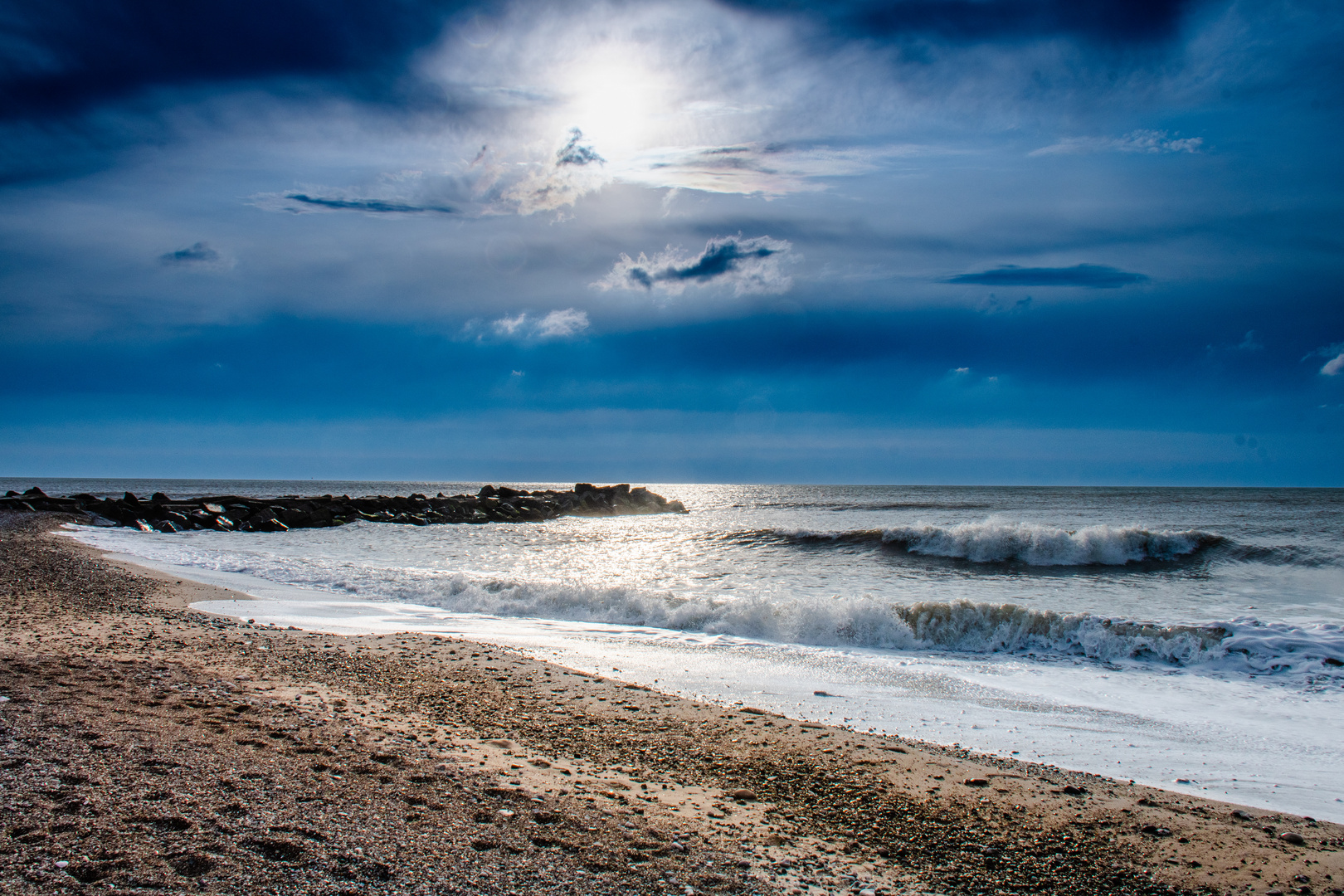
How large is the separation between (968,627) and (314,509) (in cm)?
3036

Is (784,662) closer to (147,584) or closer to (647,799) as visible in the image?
(647,799)

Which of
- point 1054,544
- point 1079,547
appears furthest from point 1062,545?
point 1079,547

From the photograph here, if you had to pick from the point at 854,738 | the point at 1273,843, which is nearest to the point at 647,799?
the point at 854,738

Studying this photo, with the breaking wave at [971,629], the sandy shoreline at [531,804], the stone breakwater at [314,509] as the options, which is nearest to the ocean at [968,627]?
the breaking wave at [971,629]

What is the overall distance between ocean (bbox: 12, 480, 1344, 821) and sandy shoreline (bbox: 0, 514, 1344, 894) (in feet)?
3.39

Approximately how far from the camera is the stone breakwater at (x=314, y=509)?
28.0 m

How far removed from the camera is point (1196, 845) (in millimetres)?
A: 3812

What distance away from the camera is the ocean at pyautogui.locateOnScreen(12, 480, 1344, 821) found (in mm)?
5871

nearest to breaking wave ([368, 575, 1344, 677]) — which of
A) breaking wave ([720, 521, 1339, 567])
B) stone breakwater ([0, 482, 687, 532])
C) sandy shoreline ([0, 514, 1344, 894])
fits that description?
sandy shoreline ([0, 514, 1344, 894])

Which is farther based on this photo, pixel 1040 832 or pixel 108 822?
pixel 1040 832

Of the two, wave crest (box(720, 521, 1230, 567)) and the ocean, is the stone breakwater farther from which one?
wave crest (box(720, 521, 1230, 567))

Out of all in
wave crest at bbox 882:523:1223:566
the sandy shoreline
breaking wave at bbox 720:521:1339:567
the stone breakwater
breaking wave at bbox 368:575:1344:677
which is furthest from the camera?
the stone breakwater

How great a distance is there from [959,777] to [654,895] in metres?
2.60

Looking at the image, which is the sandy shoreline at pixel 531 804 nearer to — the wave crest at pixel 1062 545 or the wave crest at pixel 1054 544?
the wave crest at pixel 1054 544
